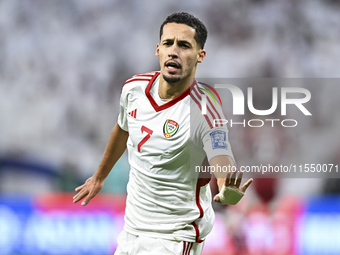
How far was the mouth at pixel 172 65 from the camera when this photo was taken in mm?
2160

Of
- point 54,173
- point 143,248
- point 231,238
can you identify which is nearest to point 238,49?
point 231,238

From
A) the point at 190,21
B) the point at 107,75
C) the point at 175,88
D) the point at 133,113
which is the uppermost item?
the point at 107,75

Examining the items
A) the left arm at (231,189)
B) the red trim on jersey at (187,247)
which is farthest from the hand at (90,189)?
the left arm at (231,189)

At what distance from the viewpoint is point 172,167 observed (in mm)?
2109

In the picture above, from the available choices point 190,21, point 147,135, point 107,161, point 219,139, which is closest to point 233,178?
point 219,139

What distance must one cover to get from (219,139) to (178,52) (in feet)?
1.91

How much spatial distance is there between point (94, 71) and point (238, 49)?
7.28 ft

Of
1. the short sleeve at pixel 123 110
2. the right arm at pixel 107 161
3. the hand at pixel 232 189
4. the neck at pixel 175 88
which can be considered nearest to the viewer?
the hand at pixel 232 189

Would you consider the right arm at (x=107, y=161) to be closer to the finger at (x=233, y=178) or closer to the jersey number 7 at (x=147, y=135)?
the jersey number 7 at (x=147, y=135)

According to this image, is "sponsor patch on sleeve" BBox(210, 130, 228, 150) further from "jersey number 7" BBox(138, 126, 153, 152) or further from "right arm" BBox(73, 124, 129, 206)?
"right arm" BBox(73, 124, 129, 206)

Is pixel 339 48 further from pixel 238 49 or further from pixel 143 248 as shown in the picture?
pixel 143 248

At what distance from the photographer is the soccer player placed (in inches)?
82.5

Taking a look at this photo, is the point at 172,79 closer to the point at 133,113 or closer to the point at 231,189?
the point at 133,113

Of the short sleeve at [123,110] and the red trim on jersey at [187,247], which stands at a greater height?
the short sleeve at [123,110]
